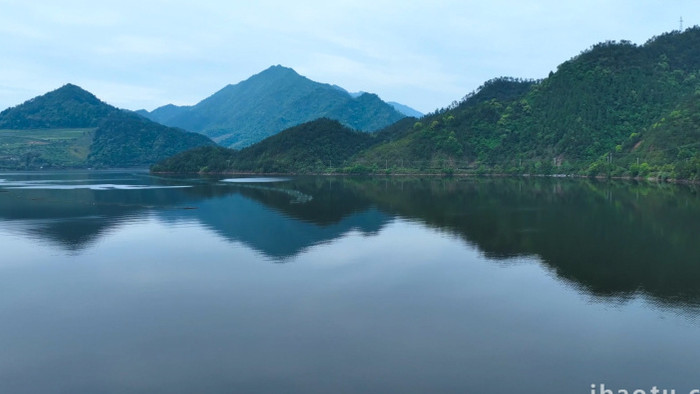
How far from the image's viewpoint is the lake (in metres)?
21.2

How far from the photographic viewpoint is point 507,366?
21.7 meters

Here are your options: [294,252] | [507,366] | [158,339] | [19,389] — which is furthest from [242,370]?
[294,252]

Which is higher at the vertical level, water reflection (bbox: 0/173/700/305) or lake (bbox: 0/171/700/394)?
water reflection (bbox: 0/173/700/305)

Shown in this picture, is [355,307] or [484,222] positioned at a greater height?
[484,222]

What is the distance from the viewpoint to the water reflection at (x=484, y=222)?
39.3 meters

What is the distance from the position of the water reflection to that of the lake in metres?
0.43

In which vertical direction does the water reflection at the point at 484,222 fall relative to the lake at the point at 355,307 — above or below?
above

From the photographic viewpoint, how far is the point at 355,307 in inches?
1197

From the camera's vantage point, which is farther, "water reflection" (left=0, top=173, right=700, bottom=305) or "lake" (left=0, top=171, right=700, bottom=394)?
"water reflection" (left=0, top=173, right=700, bottom=305)

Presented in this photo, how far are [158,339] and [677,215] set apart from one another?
69.6m

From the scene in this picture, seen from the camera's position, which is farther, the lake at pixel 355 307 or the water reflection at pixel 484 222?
the water reflection at pixel 484 222

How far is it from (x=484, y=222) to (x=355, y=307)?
1566 inches

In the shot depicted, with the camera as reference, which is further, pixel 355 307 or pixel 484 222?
pixel 484 222

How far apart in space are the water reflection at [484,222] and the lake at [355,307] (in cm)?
43
